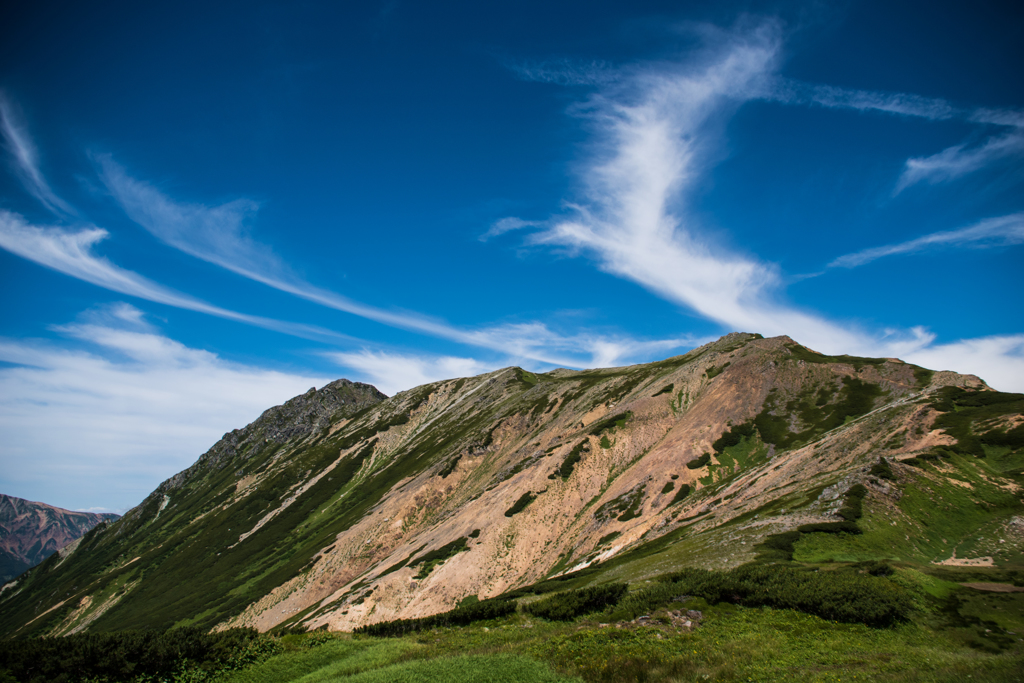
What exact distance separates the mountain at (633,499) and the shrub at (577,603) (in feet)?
29.9

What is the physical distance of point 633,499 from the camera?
6712 centimetres

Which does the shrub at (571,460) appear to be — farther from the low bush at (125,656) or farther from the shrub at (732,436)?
the low bush at (125,656)

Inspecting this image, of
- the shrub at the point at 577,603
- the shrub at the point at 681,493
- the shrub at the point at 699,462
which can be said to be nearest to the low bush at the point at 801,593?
the shrub at the point at 577,603

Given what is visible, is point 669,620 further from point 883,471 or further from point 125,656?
point 883,471

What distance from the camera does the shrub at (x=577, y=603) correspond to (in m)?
26.8

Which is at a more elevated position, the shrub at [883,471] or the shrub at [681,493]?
the shrub at [883,471]

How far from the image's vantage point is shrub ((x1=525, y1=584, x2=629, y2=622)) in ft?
88.0

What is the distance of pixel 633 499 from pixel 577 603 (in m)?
42.8

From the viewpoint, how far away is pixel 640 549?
48188mm

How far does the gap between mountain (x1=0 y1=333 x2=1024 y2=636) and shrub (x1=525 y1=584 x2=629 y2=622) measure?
29.9ft

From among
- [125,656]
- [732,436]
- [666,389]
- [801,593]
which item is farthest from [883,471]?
[666,389]

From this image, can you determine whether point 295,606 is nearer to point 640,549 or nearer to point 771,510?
point 640,549

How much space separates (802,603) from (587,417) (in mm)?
89524

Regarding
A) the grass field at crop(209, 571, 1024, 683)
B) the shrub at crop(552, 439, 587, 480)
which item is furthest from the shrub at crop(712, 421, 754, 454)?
the grass field at crop(209, 571, 1024, 683)
